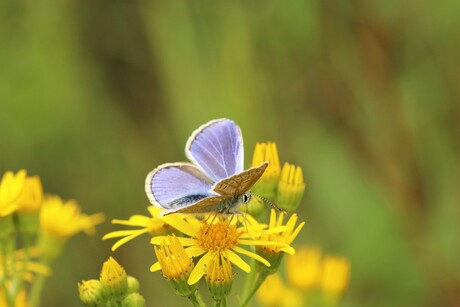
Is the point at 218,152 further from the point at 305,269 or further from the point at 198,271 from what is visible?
the point at 305,269

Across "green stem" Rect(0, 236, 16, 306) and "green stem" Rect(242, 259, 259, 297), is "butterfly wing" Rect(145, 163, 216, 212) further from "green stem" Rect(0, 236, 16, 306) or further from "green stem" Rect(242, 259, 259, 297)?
"green stem" Rect(0, 236, 16, 306)

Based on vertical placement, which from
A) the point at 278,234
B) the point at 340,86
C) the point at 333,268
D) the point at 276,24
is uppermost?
the point at 276,24

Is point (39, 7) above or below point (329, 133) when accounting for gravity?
above

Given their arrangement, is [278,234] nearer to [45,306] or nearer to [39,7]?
[45,306]

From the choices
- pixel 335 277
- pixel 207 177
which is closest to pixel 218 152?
pixel 207 177

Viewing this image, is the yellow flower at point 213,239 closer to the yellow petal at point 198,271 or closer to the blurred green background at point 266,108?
the yellow petal at point 198,271

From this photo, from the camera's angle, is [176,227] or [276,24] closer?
[176,227]

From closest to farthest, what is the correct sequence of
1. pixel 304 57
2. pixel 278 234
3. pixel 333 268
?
pixel 278 234, pixel 333 268, pixel 304 57

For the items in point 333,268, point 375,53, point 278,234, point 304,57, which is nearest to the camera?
point 278,234

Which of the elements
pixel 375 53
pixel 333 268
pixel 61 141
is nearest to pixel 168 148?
pixel 61 141
